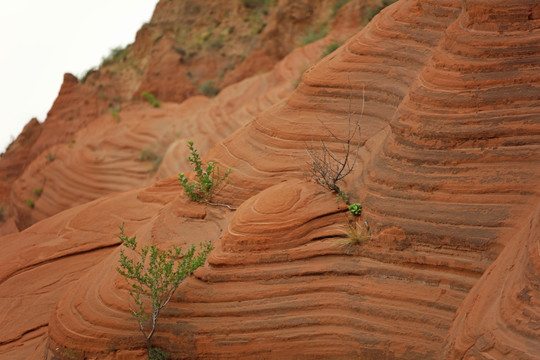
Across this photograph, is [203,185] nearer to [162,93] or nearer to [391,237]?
[391,237]

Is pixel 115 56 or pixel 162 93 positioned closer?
pixel 162 93

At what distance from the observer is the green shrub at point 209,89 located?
16031mm

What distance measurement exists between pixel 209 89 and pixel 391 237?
11930 mm

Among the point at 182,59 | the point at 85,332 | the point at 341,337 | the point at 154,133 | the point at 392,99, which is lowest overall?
the point at 341,337

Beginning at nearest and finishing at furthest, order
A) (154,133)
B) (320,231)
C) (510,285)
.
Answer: (510,285), (320,231), (154,133)

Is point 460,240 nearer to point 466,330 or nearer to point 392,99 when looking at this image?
point 466,330

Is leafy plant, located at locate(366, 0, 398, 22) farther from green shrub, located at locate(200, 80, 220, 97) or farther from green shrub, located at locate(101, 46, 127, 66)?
green shrub, located at locate(101, 46, 127, 66)

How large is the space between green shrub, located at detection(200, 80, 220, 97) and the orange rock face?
9923 millimetres

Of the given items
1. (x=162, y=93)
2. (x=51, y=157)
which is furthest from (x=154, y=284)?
(x=162, y=93)

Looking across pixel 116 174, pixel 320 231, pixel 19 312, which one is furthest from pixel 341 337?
pixel 116 174

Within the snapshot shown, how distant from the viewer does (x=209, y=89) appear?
1609 centimetres

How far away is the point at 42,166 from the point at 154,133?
108 inches

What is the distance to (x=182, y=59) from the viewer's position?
16828 millimetres

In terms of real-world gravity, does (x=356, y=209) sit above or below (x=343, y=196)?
below
